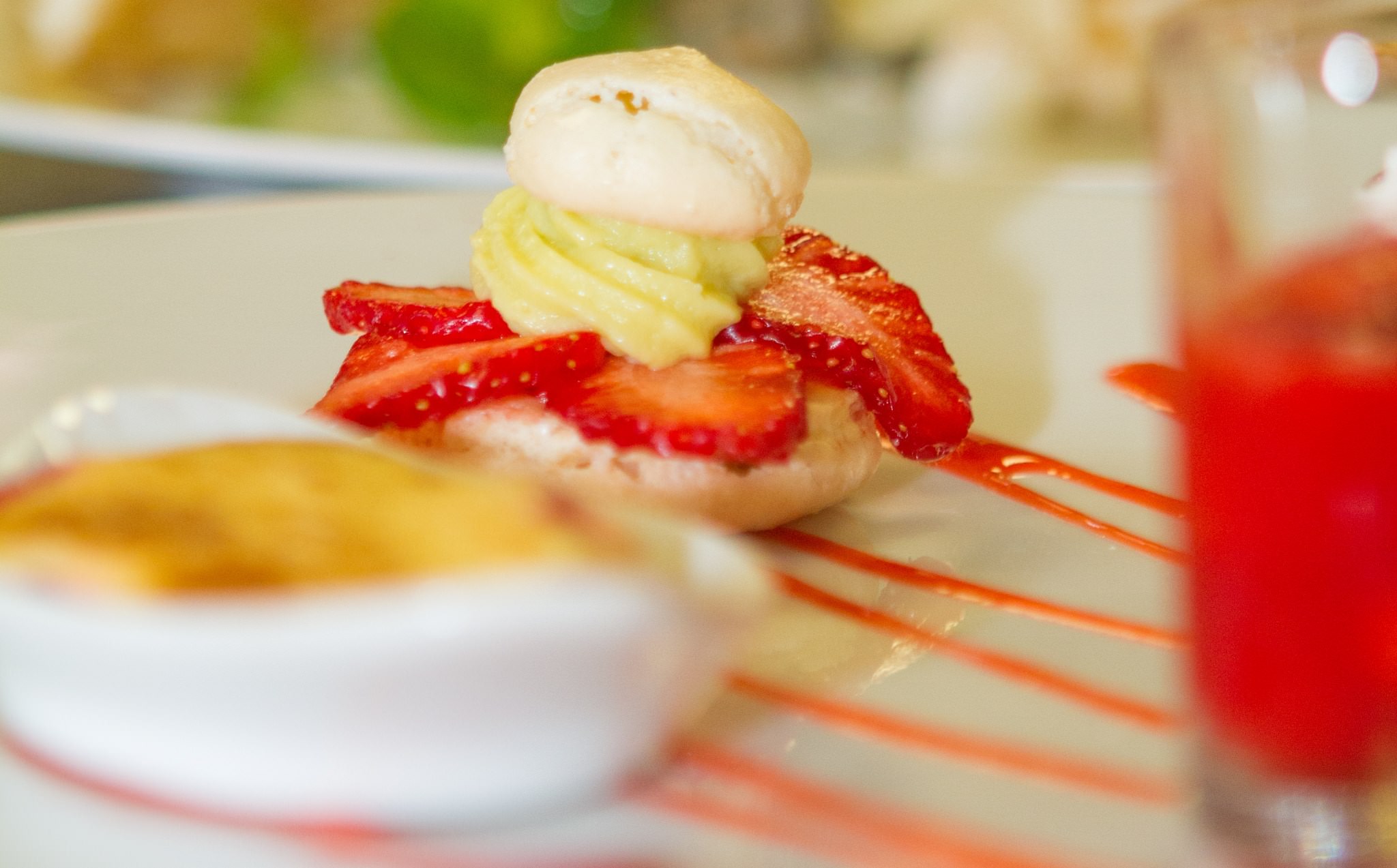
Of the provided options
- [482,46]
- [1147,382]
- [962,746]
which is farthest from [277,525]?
[482,46]

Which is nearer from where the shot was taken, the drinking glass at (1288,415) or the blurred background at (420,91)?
the drinking glass at (1288,415)

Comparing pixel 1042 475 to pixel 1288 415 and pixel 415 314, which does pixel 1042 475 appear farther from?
pixel 1288 415

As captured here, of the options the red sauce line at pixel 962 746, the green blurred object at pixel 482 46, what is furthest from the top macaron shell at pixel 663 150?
the green blurred object at pixel 482 46

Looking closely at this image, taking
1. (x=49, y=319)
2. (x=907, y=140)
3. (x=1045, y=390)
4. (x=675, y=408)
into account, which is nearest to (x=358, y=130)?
(x=907, y=140)

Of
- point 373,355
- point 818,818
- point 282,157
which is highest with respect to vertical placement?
point 282,157

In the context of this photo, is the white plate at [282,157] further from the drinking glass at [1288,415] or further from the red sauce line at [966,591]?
the drinking glass at [1288,415]
